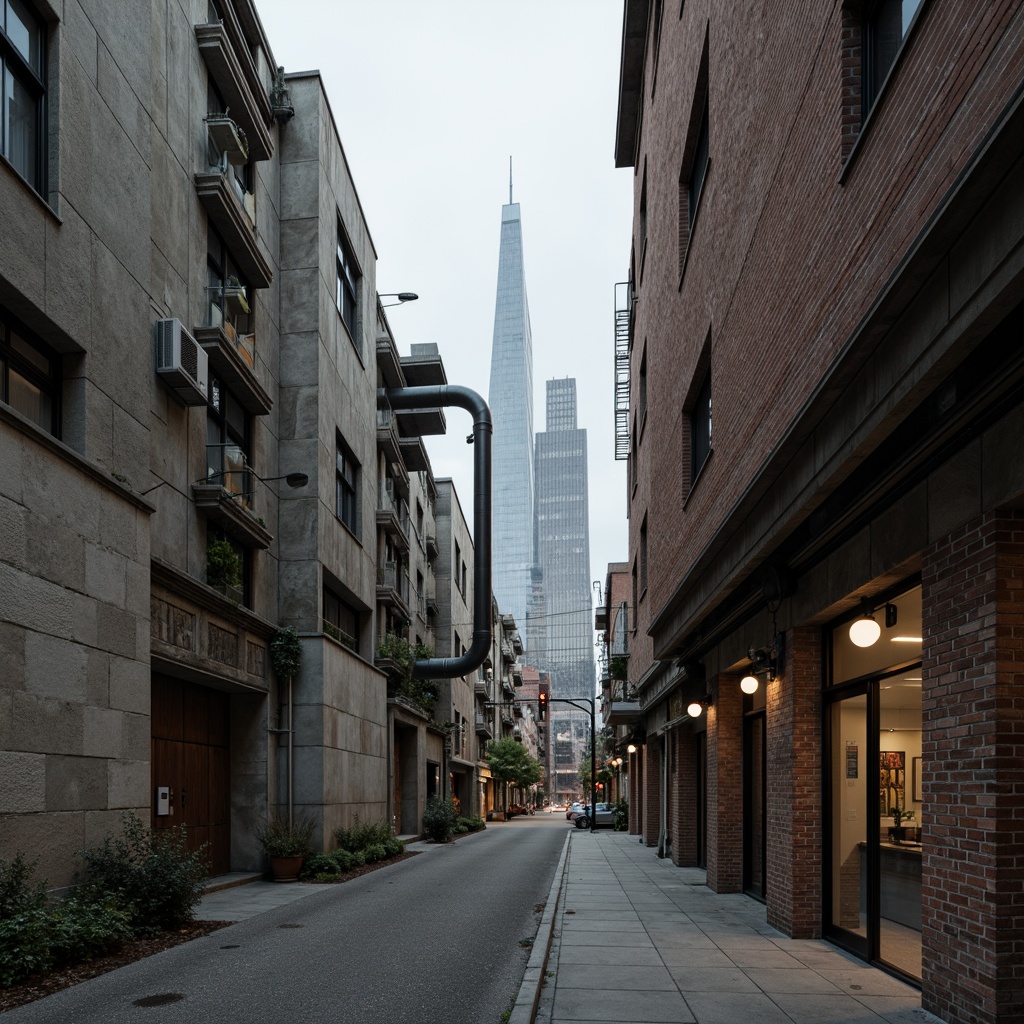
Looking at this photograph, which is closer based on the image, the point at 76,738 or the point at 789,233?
the point at 789,233

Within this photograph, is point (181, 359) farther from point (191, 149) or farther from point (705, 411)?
point (705, 411)

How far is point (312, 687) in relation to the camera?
904 inches

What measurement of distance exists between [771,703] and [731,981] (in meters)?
4.43

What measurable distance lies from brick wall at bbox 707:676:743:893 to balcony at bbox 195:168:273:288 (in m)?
12.1

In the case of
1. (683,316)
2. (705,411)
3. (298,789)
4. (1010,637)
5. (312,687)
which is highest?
(683,316)

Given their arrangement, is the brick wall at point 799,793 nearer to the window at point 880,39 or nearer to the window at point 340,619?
→ the window at point 880,39

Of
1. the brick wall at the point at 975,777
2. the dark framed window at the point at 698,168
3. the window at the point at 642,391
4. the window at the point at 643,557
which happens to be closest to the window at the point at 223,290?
the dark framed window at the point at 698,168

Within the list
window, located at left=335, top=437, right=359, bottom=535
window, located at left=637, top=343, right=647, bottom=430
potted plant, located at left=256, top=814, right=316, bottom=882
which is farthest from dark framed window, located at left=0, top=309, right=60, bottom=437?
window, located at left=637, top=343, right=647, bottom=430

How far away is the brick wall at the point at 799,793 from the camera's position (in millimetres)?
11867

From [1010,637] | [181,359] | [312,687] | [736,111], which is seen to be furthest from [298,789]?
[1010,637]

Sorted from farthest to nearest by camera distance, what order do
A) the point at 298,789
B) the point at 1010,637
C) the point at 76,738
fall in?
the point at 298,789 < the point at 76,738 < the point at 1010,637

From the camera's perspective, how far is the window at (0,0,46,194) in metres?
11.9

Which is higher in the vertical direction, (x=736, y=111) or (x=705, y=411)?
(x=736, y=111)

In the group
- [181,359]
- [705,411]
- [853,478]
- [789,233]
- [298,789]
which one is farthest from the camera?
[298,789]
